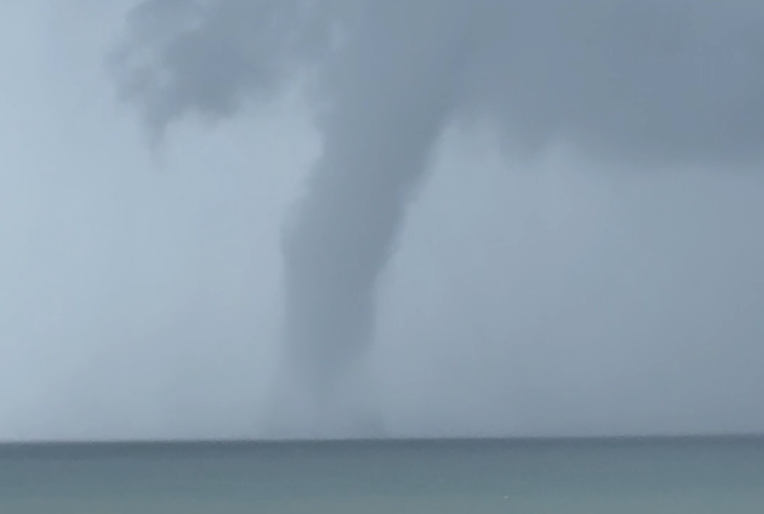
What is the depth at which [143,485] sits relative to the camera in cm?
4225

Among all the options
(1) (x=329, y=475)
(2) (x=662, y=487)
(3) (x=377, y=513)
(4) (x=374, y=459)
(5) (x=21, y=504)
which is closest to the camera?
(3) (x=377, y=513)

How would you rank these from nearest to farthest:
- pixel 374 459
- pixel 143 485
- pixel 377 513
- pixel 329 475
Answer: pixel 377 513
pixel 143 485
pixel 329 475
pixel 374 459

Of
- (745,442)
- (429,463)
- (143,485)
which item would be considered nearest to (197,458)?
(429,463)

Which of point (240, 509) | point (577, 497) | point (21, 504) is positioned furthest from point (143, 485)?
point (577, 497)

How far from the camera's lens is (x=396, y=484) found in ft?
139

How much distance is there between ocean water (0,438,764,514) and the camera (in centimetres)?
3250

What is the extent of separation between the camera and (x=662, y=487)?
38438 millimetres

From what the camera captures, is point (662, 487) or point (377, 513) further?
point (662, 487)

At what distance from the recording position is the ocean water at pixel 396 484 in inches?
1280

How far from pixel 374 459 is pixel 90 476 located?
1888 cm

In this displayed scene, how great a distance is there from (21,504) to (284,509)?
8263 millimetres

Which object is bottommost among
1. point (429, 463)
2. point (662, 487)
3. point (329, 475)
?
point (662, 487)

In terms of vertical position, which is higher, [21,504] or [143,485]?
[143,485]

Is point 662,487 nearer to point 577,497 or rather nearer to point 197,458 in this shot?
point 577,497
